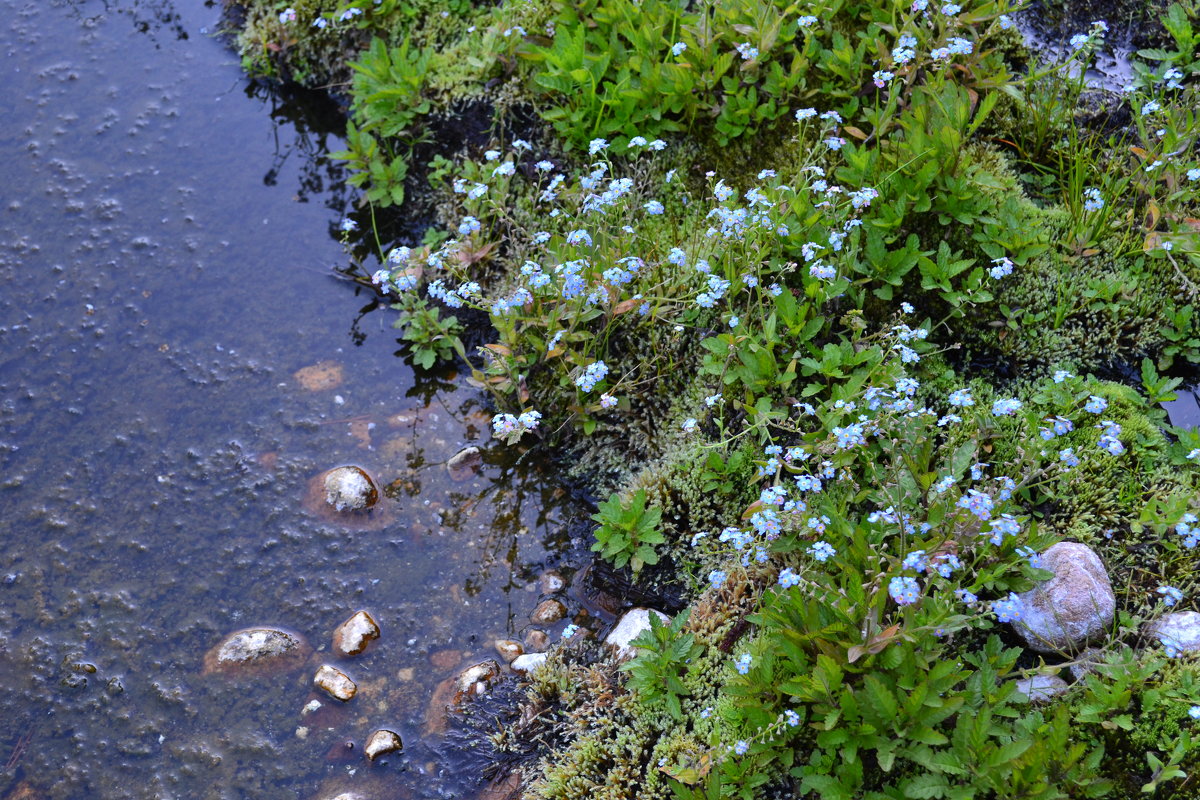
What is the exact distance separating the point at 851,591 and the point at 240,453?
346cm

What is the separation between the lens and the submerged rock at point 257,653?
4164 mm

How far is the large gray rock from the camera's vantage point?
11.6 ft

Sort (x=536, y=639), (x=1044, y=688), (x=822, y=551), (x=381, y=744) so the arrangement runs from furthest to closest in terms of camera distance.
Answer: (x=536, y=639), (x=381, y=744), (x=1044, y=688), (x=822, y=551)

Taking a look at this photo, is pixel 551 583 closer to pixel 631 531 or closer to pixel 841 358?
pixel 631 531

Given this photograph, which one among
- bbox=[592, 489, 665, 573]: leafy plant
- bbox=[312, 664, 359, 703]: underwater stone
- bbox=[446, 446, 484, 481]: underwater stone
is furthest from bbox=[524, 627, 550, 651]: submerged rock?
bbox=[446, 446, 484, 481]: underwater stone

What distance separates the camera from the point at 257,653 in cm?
419

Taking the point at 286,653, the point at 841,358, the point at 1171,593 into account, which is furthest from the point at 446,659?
the point at 1171,593

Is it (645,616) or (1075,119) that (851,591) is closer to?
(645,616)

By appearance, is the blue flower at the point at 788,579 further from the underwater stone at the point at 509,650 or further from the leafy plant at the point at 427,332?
the leafy plant at the point at 427,332

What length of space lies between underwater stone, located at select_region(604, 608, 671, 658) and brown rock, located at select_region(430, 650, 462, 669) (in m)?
0.74

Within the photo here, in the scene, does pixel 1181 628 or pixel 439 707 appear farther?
pixel 439 707

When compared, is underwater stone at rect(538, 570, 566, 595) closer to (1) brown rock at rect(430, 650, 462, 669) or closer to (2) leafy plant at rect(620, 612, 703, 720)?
(1) brown rock at rect(430, 650, 462, 669)

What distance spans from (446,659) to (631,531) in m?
1.12

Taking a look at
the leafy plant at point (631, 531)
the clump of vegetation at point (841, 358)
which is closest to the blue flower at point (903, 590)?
the clump of vegetation at point (841, 358)
